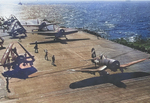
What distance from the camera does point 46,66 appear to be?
99.1 feet

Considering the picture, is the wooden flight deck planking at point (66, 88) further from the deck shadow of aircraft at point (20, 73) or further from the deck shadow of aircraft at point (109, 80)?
the deck shadow of aircraft at point (20, 73)

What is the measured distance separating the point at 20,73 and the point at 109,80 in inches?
575

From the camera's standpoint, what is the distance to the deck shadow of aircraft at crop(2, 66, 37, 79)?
2581 cm

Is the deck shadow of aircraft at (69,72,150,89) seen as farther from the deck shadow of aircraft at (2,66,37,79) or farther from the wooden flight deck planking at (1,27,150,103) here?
the deck shadow of aircraft at (2,66,37,79)

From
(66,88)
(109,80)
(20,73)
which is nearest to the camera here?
(66,88)

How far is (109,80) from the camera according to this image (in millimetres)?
25141

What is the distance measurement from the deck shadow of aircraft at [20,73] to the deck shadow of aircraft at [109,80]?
8005mm

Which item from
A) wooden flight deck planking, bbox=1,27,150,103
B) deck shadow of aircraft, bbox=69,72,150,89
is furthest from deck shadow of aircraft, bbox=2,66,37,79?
deck shadow of aircraft, bbox=69,72,150,89

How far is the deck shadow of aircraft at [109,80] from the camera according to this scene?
77.4ft

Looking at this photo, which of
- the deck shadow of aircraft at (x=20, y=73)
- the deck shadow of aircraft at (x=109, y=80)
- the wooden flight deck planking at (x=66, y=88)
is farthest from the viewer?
the deck shadow of aircraft at (x=20, y=73)

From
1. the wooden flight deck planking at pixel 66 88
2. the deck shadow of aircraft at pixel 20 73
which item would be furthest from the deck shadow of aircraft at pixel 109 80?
the deck shadow of aircraft at pixel 20 73

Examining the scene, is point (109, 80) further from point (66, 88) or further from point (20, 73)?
point (20, 73)

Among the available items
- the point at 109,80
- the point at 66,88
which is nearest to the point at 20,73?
the point at 66,88

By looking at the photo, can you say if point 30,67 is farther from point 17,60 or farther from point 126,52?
point 126,52
